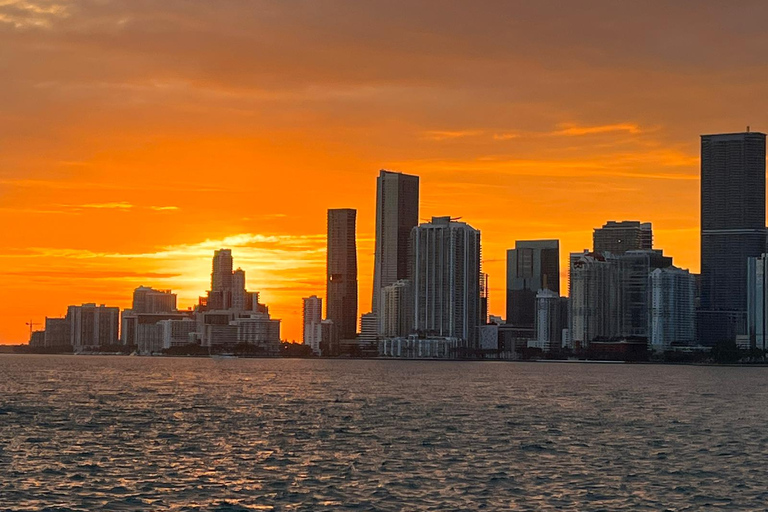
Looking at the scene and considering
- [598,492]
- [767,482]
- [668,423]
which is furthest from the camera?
[668,423]

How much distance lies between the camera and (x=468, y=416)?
428 feet

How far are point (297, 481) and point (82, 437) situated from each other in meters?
33.9

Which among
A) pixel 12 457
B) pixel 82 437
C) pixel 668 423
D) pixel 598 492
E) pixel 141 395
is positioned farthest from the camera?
pixel 141 395

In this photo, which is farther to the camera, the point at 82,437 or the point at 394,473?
the point at 82,437

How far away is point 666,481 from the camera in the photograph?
248ft

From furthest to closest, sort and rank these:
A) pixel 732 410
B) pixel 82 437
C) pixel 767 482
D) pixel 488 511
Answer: pixel 732 410, pixel 82 437, pixel 767 482, pixel 488 511

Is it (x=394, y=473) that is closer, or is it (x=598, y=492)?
(x=598, y=492)

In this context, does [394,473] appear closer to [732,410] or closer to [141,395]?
[732,410]

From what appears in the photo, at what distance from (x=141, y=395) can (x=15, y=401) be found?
23.6 meters

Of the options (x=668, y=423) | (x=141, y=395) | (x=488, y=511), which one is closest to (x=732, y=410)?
(x=668, y=423)

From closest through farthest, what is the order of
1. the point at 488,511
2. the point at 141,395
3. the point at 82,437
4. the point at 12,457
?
the point at 488,511
the point at 12,457
the point at 82,437
the point at 141,395

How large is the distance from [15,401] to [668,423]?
3340 inches

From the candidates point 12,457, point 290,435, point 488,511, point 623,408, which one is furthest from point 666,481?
point 623,408

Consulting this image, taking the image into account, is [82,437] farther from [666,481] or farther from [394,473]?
[666,481]
